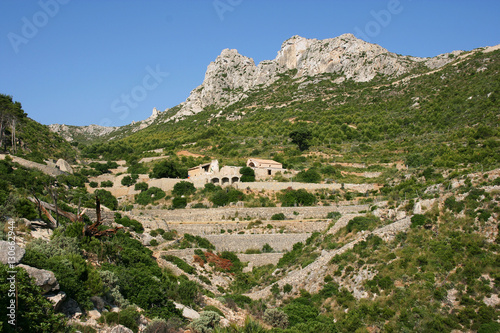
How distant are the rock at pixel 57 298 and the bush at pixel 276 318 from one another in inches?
341

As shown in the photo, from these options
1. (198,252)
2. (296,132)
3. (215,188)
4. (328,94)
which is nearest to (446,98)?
(296,132)

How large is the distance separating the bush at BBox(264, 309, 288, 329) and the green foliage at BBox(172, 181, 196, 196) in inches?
954

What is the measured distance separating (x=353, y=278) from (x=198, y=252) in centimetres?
1045

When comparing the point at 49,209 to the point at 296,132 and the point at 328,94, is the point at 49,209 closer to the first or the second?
the point at 296,132

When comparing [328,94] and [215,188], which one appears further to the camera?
[328,94]

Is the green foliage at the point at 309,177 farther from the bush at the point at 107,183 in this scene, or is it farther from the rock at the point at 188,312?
the rock at the point at 188,312

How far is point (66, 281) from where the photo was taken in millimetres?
11000

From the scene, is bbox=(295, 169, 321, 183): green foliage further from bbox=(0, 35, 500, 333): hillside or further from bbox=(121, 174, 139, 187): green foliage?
bbox=(121, 174, 139, 187): green foliage

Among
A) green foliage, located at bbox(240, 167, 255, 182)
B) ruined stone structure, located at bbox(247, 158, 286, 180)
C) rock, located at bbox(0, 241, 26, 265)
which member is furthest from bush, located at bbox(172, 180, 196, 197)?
rock, located at bbox(0, 241, 26, 265)

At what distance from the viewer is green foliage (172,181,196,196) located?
39969mm

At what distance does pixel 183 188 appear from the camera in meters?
40.5

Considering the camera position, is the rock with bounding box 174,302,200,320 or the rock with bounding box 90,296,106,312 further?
the rock with bounding box 174,302,200,320

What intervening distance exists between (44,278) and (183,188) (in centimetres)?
3046

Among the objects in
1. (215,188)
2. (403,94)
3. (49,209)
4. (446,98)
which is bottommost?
(49,209)
